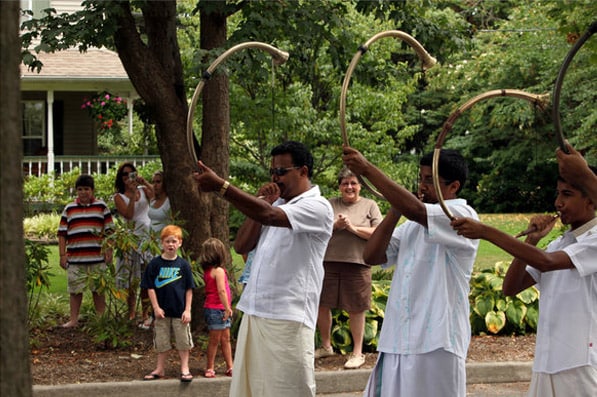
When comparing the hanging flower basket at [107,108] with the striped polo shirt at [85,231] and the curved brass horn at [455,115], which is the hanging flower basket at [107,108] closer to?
the striped polo shirt at [85,231]

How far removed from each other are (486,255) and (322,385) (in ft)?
31.9

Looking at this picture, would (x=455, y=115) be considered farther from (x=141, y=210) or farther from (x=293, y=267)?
(x=141, y=210)

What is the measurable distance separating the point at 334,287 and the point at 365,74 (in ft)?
8.39

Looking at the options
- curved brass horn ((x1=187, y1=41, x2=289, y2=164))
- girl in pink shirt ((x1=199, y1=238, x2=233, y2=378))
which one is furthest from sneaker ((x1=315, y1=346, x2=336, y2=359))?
curved brass horn ((x1=187, y1=41, x2=289, y2=164))

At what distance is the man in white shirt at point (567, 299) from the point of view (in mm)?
5105

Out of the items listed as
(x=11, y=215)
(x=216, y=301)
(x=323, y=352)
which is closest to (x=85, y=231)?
(x=216, y=301)

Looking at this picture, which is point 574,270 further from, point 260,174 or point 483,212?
point 483,212

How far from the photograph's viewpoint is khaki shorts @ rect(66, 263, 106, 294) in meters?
10.1

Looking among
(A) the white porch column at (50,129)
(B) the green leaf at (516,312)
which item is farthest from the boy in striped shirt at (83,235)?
(A) the white porch column at (50,129)

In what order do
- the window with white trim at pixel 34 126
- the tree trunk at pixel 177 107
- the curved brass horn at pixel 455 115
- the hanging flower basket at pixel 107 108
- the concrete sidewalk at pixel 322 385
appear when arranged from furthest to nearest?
the window with white trim at pixel 34 126, the hanging flower basket at pixel 107 108, the tree trunk at pixel 177 107, the concrete sidewalk at pixel 322 385, the curved brass horn at pixel 455 115

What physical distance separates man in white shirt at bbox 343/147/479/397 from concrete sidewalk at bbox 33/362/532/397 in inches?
147

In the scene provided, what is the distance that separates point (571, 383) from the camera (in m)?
5.13

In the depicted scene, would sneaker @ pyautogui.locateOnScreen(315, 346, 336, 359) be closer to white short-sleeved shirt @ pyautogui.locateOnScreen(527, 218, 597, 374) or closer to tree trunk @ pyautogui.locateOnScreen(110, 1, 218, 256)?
tree trunk @ pyautogui.locateOnScreen(110, 1, 218, 256)

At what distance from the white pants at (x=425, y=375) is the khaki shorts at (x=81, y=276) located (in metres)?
5.43
